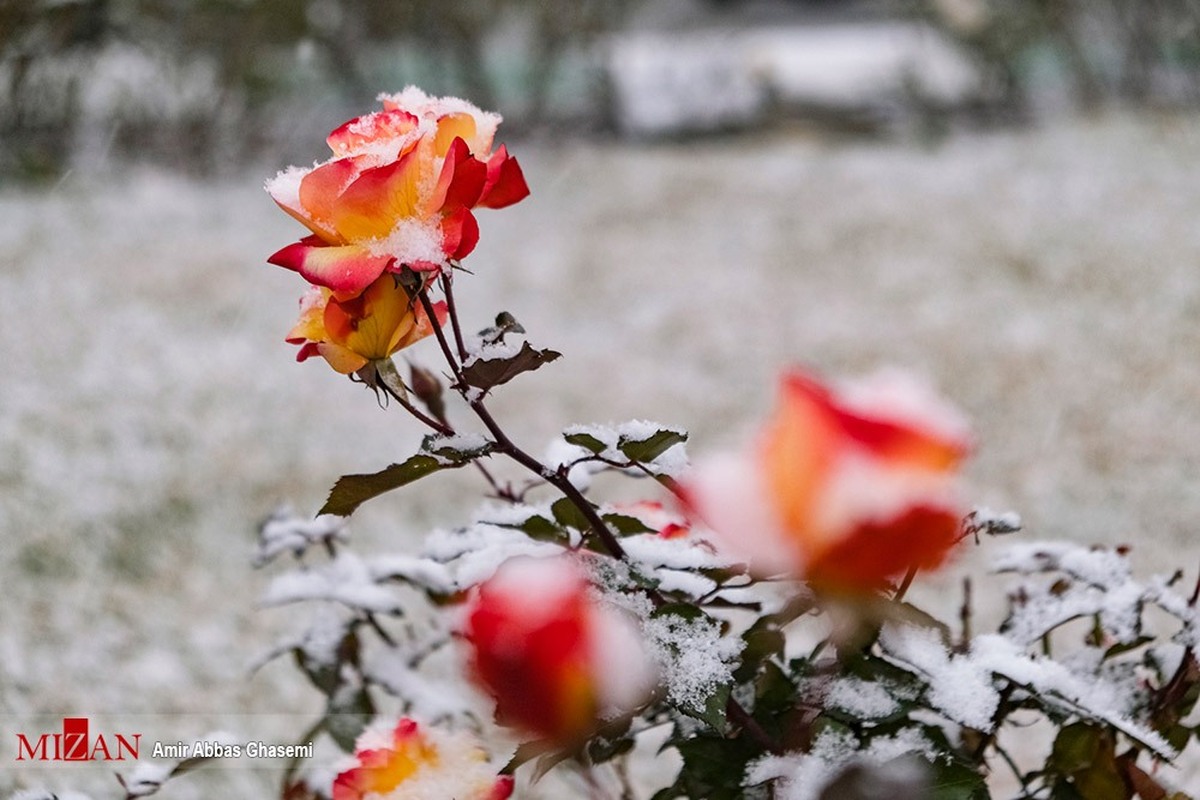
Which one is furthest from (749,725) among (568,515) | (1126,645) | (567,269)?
(567,269)

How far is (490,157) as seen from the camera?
59 centimetres

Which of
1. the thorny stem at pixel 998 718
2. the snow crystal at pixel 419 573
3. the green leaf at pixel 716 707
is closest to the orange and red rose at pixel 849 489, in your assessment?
the green leaf at pixel 716 707

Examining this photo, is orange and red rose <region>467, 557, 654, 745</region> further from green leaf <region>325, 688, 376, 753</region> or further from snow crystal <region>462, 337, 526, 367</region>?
green leaf <region>325, 688, 376, 753</region>

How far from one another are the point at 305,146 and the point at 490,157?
5.21 m

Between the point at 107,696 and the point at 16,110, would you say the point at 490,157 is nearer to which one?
the point at 107,696

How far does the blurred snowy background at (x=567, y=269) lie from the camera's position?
1.90 metres

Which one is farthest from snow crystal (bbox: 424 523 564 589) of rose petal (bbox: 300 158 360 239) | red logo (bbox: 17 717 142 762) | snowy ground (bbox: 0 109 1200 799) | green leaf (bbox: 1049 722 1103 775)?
snowy ground (bbox: 0 109 1200 799)

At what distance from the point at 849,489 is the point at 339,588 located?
23.8 inches

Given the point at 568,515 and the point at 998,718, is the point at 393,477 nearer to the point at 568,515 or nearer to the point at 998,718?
the point at 568,515

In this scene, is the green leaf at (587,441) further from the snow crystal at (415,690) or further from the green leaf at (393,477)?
the snow crystal at (415,690)

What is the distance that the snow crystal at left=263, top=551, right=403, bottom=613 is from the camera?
2.79 ft

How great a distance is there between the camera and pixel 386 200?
0.53m

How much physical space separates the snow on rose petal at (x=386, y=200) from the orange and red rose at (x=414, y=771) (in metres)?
0.28

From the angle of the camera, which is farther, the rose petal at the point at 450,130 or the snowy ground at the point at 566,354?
the snowy ground at the point at 566,354
